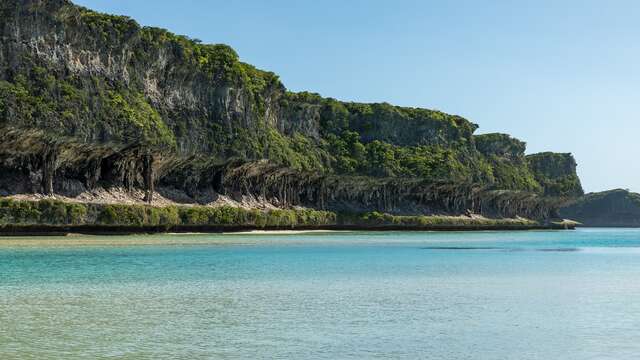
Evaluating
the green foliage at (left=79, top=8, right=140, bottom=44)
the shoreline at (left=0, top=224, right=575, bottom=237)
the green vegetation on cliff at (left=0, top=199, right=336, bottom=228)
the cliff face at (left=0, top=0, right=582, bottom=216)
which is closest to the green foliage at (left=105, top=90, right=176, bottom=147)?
the cliff face at (left=0, top=0, right=582, bottom=216)

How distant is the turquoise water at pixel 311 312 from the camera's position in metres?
21.0

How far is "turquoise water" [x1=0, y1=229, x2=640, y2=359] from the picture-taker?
21000mm

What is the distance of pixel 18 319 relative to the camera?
83.1 feet

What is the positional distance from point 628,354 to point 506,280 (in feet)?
69.2

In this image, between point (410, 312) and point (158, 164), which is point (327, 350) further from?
point (158, 164)

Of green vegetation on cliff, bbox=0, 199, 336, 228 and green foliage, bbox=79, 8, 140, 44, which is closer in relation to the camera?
green vegetation on cliff, bbox=0, 199, 336, 228

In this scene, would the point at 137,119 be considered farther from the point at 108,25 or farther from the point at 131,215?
the point at 131,215

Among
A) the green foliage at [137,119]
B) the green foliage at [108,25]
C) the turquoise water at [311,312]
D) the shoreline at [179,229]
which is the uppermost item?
the green foliage at [108,25]

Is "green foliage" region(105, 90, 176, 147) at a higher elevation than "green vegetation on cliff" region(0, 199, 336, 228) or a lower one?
higher

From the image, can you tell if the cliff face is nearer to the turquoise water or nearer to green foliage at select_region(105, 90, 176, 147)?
green foliage at select_region(105, 90, 176, 147)

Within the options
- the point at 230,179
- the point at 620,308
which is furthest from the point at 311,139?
the point at 620,308

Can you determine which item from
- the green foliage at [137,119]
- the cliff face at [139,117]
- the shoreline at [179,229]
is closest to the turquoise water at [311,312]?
the shoreline at [179,229]

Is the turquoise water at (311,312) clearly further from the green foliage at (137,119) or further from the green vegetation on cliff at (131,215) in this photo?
the green foliage at (137,119)

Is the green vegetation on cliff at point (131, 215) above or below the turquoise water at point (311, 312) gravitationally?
above
